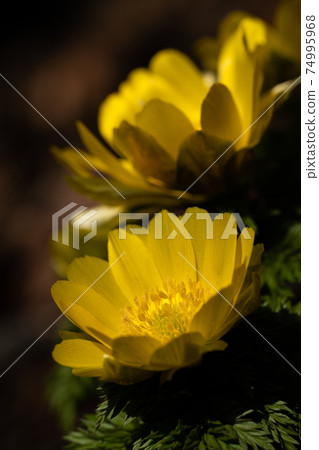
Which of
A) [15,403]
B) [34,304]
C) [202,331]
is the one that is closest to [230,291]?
[202,331]

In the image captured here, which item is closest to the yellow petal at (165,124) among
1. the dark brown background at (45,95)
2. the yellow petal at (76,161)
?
the yellow petal at (76,161)

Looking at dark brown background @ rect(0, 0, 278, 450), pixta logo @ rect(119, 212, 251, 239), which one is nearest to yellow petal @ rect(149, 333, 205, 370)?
pixta logo @ rect(119, 212, 251, 239)

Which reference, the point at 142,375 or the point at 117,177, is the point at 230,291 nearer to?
the point at 142,375

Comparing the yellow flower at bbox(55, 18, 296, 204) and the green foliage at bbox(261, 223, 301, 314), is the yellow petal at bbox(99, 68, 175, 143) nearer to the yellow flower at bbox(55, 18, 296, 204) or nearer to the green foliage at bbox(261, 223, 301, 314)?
the yellow flower at bbox(55, 18, 296, 204)

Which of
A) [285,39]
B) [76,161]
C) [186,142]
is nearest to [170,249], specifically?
[186,142]

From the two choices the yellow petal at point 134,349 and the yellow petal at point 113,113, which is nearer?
the yellow petal at point 134,349

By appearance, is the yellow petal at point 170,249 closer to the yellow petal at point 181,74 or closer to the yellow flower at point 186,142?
the yellow flower at point 186,142
